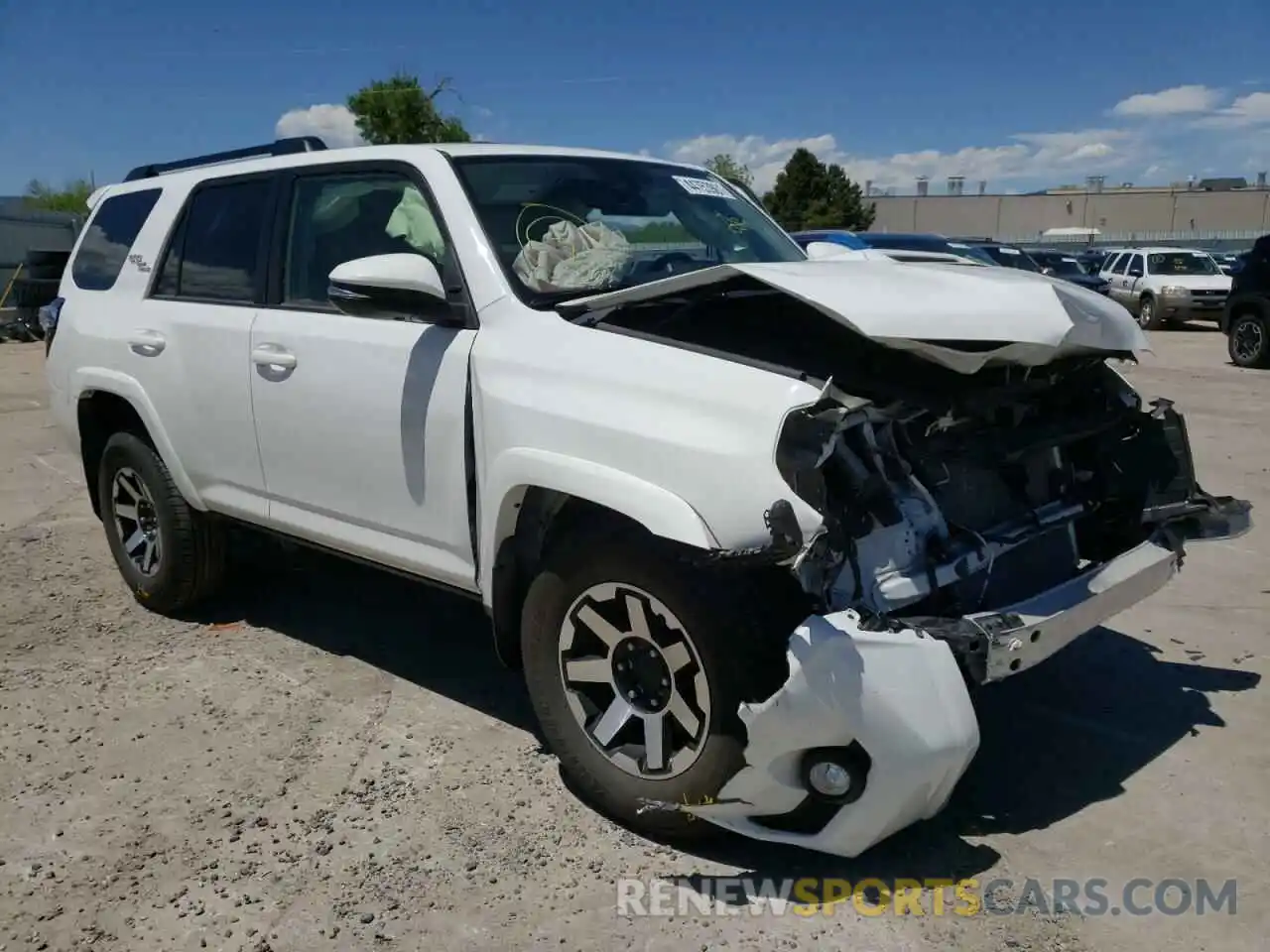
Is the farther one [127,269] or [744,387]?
[127,269]

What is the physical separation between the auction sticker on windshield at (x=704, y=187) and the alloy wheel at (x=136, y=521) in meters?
2.72

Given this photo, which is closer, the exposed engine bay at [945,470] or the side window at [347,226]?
the exposed engine bay at [945,470]

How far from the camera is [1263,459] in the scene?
8.34m

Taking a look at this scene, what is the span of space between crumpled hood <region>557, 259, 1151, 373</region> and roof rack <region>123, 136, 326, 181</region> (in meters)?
2.18

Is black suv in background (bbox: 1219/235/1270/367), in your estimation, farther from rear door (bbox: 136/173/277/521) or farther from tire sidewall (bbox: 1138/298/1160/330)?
rear door (bbox: 136/173/277/521)

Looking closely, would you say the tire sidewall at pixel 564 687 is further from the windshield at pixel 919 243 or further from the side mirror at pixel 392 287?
the windshield at pixel 919 243

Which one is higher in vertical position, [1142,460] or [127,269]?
[127,269]

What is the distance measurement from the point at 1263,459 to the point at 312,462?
7326 mm

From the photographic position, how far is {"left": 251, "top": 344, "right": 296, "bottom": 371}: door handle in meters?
3.98

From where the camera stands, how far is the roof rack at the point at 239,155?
4906mm

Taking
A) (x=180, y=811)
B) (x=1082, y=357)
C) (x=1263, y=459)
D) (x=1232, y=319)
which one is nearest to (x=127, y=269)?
(x=180, y=811)

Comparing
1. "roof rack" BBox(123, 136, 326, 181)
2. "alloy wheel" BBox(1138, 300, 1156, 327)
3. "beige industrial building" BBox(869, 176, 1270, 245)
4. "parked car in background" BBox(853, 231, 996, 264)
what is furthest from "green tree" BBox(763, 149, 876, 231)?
"roof rack" BBox(123, 136, 326, 181)

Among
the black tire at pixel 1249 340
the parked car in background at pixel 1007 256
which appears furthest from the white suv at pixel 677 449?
the parked car in background at pixel 1007 256

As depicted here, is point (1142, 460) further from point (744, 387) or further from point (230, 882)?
point (230, 882)
